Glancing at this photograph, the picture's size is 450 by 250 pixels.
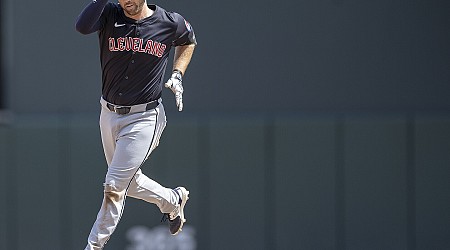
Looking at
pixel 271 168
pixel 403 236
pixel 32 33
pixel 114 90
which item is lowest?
pixel 403 236

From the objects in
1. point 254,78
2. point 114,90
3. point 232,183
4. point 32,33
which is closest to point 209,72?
point 254,78

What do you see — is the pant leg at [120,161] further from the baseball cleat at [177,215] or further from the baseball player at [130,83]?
the baseball cleat at [177,215]

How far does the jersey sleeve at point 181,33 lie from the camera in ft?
20.3

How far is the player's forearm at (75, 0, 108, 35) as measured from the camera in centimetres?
579

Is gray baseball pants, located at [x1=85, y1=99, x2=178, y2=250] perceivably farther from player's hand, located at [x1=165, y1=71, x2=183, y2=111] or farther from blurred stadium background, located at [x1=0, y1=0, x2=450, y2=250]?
blurred stadium background, located at [x1=0, y1=0, x2=450, y2=250]

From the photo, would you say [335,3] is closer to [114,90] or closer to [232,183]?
[232,183]

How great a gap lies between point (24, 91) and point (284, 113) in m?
2.08

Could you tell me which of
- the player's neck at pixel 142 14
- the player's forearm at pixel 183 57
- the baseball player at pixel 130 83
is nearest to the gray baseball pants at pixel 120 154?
the baseball player at pixel 130 83

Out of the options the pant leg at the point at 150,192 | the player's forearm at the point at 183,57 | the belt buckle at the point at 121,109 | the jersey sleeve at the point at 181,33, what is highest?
the jersey sleeve at the point at 181,33

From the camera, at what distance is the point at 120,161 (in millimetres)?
6125

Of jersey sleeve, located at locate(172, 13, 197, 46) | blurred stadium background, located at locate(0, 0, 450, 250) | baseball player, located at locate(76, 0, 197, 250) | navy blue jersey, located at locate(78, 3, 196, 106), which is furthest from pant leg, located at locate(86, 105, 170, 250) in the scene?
blurred stadium background, located at locate(0, 0, 450, 250)

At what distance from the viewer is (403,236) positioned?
810 cm

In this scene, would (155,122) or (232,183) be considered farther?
(232,183)

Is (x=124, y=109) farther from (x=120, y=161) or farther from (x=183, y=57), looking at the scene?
(x=183, y=57)
